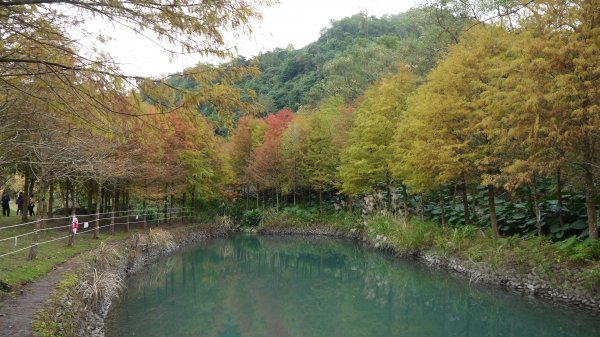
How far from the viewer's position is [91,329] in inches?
314

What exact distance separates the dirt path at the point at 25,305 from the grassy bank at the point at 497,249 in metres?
11.1

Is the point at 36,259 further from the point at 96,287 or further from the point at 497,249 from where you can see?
the point at 497,249

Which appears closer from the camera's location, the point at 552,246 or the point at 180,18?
the point at 180,18

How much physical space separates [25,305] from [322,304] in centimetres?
722

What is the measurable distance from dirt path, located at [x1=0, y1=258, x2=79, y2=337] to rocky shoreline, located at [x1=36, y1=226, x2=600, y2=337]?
1.09 feet

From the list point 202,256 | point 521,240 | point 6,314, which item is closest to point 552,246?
point 521,240

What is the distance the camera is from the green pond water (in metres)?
9.30

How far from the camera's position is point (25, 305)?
23.0 feet

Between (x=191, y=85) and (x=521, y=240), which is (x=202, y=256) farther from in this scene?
(x=191, y=85)

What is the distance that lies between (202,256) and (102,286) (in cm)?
1002

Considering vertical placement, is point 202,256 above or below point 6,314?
below

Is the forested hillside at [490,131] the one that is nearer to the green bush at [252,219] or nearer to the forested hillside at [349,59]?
the forested hillside at [349,59]

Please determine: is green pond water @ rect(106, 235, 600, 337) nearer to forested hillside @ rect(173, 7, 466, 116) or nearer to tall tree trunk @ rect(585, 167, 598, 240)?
tall tree trunk @ rect(585, 167, 598, 240)

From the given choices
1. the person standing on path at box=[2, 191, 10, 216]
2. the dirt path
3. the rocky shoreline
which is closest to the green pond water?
the rocky shoreline
